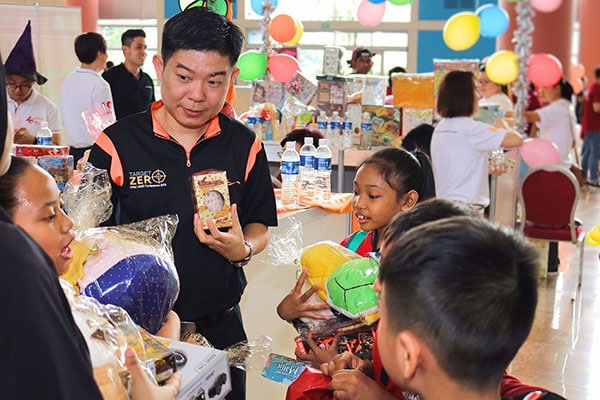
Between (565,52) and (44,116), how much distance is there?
10.8 metres

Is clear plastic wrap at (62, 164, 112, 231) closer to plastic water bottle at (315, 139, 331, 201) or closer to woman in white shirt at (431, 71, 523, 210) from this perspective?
plastic water bottle at (315, 139, 331, 201)

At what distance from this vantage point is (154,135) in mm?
A: 2043

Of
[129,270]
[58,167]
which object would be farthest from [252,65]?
[129,270]

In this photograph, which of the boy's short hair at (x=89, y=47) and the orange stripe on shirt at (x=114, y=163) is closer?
the orange stripe on shirt at (x=114, y=163)

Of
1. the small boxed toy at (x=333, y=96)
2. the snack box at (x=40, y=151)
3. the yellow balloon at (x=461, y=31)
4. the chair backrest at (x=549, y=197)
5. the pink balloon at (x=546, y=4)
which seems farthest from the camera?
the pink balloon at (x=546, y=4)

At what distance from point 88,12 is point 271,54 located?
29.1 ft

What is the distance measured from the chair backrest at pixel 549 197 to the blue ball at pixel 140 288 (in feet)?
14.1

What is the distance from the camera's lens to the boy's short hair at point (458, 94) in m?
4.93

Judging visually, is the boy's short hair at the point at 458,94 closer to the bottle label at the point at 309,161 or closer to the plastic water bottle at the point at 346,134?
the plastic water bottle at the point at 346,134

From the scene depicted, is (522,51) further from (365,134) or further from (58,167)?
(58,167)

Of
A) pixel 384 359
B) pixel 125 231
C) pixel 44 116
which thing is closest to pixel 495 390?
pixel 384 359

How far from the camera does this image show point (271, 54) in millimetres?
6348

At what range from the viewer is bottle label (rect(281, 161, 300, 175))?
12.3ft

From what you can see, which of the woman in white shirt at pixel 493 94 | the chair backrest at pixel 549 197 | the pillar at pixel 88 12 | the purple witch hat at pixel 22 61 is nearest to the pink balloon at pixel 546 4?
the woman in white shirt at pixel 493 94
